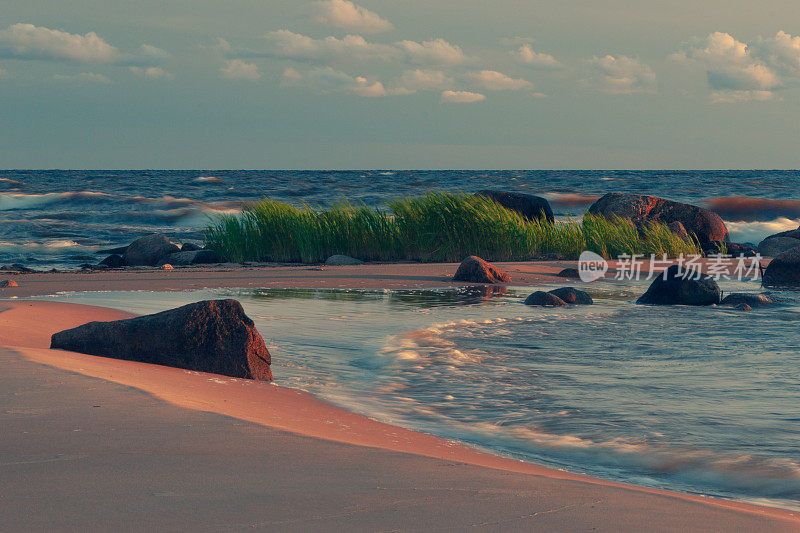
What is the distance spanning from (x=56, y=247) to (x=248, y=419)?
24385 millimetres

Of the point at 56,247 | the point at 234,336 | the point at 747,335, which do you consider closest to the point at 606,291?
the point at 747,335

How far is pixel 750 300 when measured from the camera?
11.1 meters

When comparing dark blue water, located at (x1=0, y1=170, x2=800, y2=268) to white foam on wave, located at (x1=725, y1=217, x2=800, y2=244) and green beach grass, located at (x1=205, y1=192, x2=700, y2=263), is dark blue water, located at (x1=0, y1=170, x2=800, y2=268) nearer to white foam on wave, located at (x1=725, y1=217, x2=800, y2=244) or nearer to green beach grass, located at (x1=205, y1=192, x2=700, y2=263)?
white foam on wave, located at (x1=725, y1=217, x2=800, y2=244)

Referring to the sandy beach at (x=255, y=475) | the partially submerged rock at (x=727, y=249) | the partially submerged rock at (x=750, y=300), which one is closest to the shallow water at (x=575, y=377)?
the partially submerged rock at (x=750, y=300)

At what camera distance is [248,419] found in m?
4.36

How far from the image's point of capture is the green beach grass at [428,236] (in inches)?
702

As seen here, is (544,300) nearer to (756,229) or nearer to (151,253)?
(151,253)

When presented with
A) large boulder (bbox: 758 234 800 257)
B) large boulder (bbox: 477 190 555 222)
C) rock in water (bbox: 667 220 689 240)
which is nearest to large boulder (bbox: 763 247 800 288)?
rock in water (bbox: 667 220 689 240)

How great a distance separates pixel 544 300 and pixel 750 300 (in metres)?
2.76

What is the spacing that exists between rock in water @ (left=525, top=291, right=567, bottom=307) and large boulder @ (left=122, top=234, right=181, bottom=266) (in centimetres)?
1167

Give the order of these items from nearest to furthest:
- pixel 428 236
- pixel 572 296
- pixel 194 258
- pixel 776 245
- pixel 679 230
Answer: pixel 572 296, pixel 428 236, pixel 194 258, pixel 679 230, pixel 776 245

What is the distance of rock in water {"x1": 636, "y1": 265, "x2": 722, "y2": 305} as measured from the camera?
37.2ft

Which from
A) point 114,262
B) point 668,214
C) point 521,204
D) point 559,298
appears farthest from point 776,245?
point 114,262

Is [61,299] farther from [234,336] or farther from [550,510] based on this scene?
[550,510]
